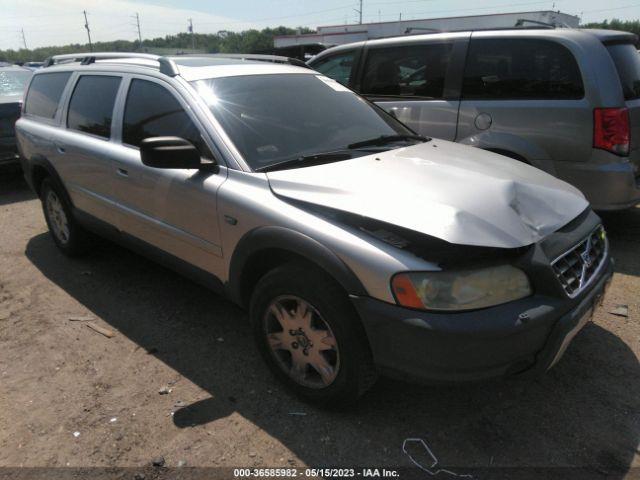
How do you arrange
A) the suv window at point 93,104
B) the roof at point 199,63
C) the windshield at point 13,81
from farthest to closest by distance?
the windshield at point 13,81
the suv window at point 93,104
the roof at point 199,63

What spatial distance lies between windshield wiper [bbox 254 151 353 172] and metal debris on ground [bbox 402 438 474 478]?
1480 mm

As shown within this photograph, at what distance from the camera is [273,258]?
2.54 meters

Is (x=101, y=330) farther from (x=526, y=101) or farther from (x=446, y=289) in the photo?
(x=526, y=101)

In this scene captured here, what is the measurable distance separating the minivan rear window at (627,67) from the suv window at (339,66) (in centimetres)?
266

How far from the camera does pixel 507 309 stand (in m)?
2.02

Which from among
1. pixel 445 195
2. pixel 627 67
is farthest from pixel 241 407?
pixel 627 67

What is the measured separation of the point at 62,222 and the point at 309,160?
9.71ft

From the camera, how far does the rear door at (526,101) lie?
160 inches

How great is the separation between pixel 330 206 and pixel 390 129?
1.40 meters

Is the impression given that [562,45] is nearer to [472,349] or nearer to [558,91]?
[558,91]

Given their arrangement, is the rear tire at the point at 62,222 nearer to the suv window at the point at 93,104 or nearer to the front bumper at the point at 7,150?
the suv window at the point at 93,104

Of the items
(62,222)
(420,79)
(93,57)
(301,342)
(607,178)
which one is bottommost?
(62,222)

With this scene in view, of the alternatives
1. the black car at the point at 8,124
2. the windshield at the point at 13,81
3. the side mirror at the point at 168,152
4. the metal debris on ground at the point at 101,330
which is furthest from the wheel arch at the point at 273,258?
the windshield at the point at 13,81

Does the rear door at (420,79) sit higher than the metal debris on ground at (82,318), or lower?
higher
